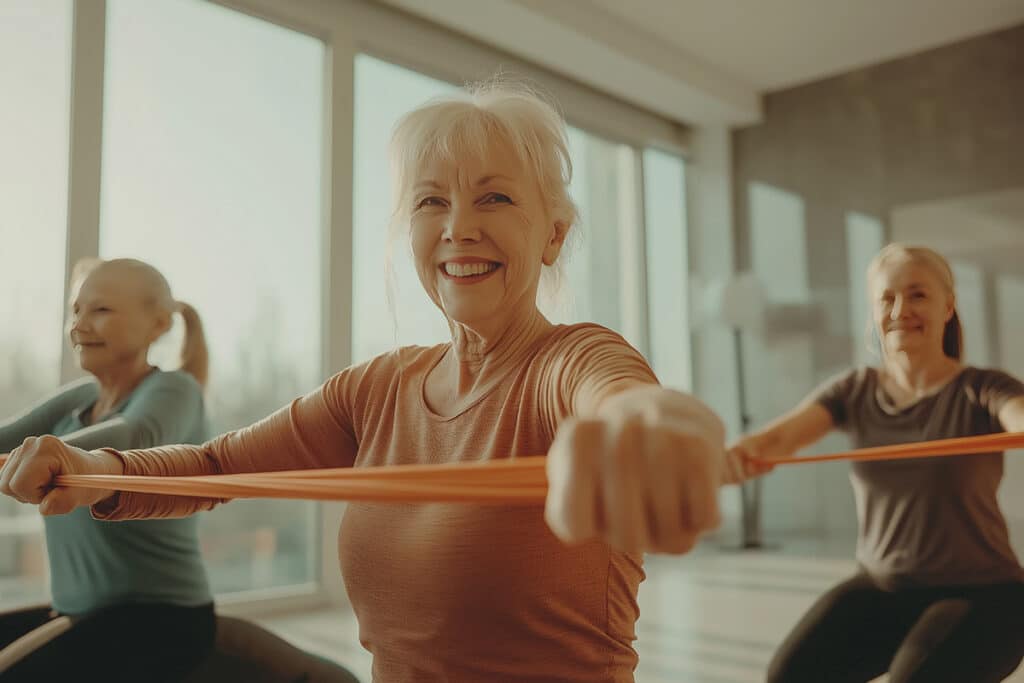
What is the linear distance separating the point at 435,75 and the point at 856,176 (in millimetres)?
3186

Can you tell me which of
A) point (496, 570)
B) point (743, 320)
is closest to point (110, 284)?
point (496, 570)

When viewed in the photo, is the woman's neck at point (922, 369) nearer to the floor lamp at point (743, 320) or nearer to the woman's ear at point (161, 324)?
the woman's ear at point (161, 324)

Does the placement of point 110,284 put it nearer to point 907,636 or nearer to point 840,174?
point 907,636

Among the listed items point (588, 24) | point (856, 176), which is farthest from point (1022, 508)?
point (588, 24)

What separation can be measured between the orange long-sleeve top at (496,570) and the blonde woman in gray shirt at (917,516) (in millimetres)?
868

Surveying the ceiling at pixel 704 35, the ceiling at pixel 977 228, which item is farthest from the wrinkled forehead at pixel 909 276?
the ceiling at pixel 977 228

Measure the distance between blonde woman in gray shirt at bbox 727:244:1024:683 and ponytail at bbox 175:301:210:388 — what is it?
50.4 inches

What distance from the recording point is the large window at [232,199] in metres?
3.74

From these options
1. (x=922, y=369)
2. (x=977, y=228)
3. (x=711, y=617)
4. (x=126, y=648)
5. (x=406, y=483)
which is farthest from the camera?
(x=977, y=228)

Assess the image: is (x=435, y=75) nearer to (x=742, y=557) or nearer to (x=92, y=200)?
(x=92, y=200)

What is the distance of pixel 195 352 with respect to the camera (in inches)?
85.0

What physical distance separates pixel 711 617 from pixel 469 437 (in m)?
3.25

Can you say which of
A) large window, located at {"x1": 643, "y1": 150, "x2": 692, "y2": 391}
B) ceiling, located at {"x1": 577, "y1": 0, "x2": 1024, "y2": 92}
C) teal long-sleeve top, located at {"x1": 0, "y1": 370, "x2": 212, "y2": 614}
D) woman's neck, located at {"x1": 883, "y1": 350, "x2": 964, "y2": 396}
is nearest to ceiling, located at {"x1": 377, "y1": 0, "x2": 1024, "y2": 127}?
ceiling, located at {"x1": 577, "y1": 0, "x2": 1024, "y2": 92}

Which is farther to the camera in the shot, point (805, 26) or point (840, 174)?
point (840, 174)
